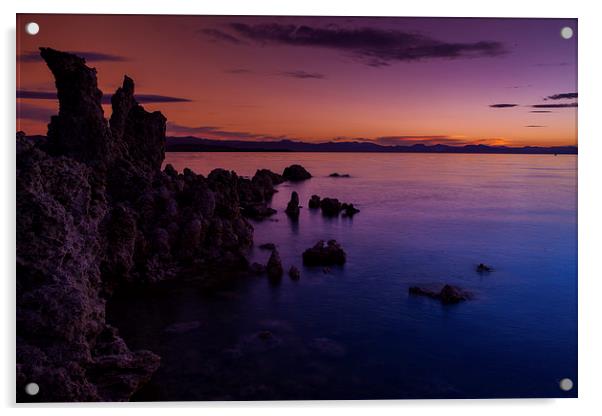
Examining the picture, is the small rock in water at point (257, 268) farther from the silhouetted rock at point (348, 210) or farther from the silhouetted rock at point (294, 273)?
the silhouetted rock at point (348, 210)

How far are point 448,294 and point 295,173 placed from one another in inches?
130

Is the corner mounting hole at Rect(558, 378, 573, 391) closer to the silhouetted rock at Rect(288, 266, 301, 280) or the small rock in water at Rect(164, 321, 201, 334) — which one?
the silhouetted rock at Rect(288, 266, 301, 280)

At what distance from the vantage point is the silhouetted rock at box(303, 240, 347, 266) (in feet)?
33.6

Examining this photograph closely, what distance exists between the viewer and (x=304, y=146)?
8867 mm

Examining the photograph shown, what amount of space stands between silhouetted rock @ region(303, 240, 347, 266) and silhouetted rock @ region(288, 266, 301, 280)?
1.10 ft

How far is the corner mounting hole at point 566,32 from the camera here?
7070mm

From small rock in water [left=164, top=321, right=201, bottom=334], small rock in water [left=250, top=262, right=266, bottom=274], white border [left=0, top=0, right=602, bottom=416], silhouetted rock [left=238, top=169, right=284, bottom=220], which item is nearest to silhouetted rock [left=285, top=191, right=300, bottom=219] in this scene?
silhouetted rock [left=238, top=169, right=284, bottom=220]

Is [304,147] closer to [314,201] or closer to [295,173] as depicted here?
[295,173]

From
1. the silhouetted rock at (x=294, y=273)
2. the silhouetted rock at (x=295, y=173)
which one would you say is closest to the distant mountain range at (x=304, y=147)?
the silhouetted rock at (x=295, y=173)

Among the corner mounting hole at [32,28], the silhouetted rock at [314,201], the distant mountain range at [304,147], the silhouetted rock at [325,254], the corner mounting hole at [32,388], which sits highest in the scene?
the corner mounting hole at [32,28]

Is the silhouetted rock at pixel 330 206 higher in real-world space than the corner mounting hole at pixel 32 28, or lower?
lower

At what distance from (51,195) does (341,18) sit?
4.48m

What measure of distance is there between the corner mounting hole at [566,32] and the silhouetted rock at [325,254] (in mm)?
5315

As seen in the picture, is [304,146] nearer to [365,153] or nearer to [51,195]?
[365,153]
